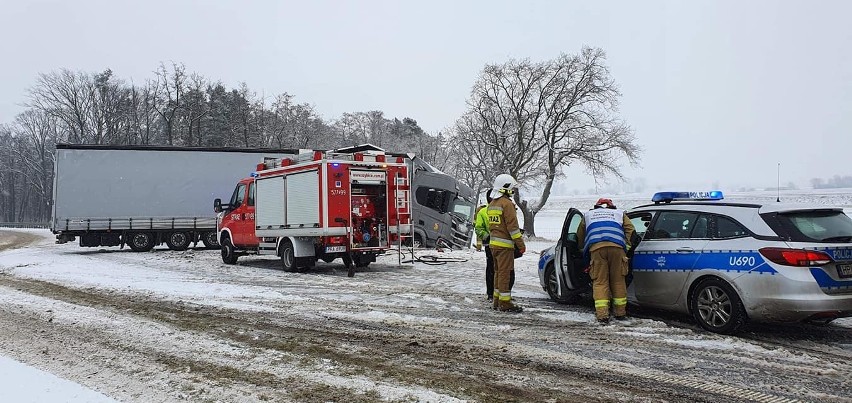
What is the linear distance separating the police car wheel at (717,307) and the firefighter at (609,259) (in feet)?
2.69

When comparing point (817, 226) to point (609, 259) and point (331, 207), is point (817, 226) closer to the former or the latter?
point (609, 259)

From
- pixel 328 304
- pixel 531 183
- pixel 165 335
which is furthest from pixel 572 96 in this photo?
pixel 165 335

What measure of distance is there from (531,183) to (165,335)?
110 ft

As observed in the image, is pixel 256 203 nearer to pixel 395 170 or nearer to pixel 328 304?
pixel 395 170

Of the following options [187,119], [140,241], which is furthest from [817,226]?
[187,119]

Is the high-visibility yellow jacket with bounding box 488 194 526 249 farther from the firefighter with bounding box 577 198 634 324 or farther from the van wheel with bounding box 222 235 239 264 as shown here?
the van wheel with bounding box 222 235 239 264

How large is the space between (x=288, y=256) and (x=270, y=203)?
1.44 m

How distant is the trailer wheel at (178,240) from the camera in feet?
74.5

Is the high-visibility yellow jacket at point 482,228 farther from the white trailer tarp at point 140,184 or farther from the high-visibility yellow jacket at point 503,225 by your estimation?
the white trailer tarp at point 140,184

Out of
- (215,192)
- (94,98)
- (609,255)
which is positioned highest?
(94,98)

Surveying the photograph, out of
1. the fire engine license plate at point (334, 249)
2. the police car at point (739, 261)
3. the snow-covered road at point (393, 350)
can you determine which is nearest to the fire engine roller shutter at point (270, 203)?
the fire engine license plate at point (334, 249)

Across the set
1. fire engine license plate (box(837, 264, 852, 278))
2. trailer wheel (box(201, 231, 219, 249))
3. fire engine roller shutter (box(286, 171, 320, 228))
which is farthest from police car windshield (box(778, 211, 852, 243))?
trailer wheel (box(201, 231, 219, 249))

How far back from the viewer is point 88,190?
21.1 meters

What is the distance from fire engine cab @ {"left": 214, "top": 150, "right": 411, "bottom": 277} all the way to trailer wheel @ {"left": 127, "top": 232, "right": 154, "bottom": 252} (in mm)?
9456
